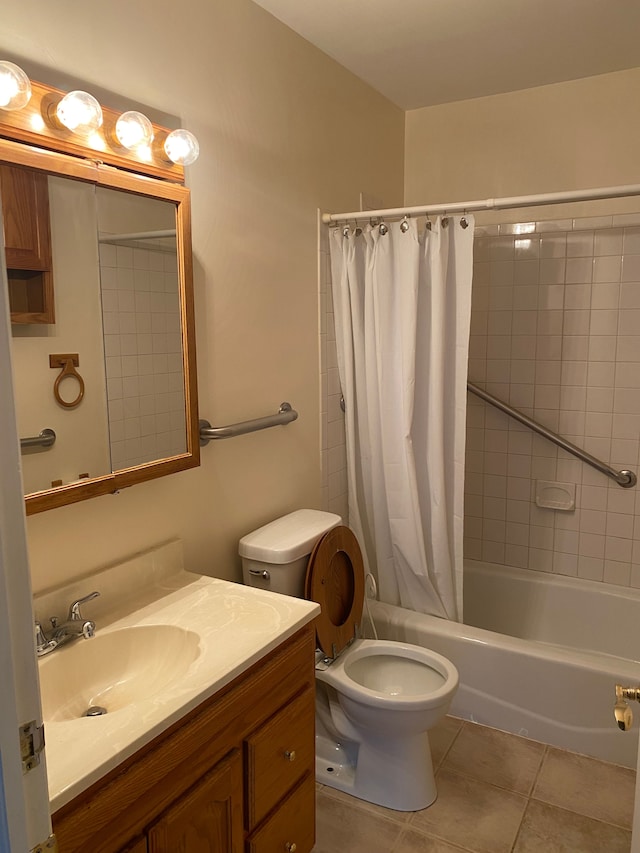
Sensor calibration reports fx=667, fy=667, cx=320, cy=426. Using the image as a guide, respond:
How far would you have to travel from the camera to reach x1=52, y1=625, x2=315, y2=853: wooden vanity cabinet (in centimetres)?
116

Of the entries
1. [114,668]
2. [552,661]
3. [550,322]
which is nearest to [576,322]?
[550,322]

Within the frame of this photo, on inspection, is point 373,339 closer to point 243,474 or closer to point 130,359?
point 243,474

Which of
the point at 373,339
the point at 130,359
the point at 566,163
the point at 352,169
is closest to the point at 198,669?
the point at 130,359

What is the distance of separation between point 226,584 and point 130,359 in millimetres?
671

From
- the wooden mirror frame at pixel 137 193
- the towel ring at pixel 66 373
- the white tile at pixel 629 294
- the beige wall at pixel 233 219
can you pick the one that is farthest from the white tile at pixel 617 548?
the towel ring at pixel 66 373

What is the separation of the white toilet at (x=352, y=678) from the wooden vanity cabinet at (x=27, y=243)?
39.2 inches

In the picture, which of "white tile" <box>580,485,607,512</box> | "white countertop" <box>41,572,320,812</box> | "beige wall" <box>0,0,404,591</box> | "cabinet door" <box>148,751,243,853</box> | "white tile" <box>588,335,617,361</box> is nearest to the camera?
"white countertop" <box>41,572,320,812</box>

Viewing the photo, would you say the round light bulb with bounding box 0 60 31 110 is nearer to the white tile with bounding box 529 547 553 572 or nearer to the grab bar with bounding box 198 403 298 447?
the grab bar with bounding box 198 403 298 447

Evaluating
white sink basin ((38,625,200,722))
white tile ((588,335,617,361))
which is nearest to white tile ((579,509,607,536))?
white tile ((588,335,617,361))

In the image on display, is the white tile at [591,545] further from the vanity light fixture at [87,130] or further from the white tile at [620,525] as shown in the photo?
the vanity light fixture at [87,130]

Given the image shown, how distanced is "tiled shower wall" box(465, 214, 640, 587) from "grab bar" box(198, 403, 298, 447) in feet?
3.95

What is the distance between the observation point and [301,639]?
1690mm

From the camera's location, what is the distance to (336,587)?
2277 mm

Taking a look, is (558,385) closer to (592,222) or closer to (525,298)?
(525,298)
